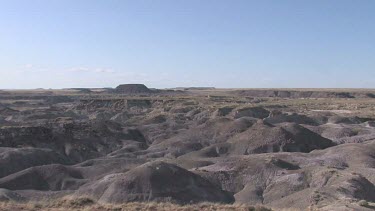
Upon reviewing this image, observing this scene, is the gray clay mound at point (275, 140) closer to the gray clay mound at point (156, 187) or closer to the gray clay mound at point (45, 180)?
the gray clay mound at point (156, 187)

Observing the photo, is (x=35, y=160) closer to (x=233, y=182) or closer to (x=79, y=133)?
(x=79, y=133)

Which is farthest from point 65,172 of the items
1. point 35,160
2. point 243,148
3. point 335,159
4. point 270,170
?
point 335,159

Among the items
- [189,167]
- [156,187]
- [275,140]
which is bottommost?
[189,167]

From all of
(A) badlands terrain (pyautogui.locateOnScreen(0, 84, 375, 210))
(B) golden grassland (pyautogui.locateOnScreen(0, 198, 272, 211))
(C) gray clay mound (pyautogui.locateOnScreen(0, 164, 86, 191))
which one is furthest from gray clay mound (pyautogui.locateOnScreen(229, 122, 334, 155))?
(B) golden grassland (pyautogui.locateOnScreen(0, 198, 272, 211))

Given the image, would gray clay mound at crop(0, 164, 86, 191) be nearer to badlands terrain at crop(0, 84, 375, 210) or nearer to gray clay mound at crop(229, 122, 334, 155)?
badlands terrain at crop(0, 84, 375, 210)

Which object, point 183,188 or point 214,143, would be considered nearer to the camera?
point 183,188

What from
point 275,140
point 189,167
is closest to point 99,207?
point 189,167

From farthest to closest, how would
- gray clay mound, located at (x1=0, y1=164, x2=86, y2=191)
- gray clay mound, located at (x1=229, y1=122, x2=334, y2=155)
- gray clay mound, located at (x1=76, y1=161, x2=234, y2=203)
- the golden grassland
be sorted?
gray clay mound, located at (x1=229, y1=122, x2=334, y2=155)
gray clay mound, located at (x1=0, y1=164, x2=86, y2=191)
gray clay mound, located at (x1=76, y1=161, x2=234, y2=203)
the golden grassland

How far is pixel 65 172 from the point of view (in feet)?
135

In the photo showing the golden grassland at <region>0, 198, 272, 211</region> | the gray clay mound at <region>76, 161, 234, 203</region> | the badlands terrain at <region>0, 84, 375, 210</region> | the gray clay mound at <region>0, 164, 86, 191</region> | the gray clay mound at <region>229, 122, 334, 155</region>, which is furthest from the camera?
the gray clay mound at <region>229, 122, 334, 155</region>

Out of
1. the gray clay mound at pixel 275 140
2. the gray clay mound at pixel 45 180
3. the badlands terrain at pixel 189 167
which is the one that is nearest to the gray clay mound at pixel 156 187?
the badlands terrain at pixel 189 167

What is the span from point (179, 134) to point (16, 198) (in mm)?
36881

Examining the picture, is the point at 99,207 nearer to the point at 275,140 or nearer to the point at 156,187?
the point at 156,187

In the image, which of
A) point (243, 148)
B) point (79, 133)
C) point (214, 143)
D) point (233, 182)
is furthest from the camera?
point (79, 133)
